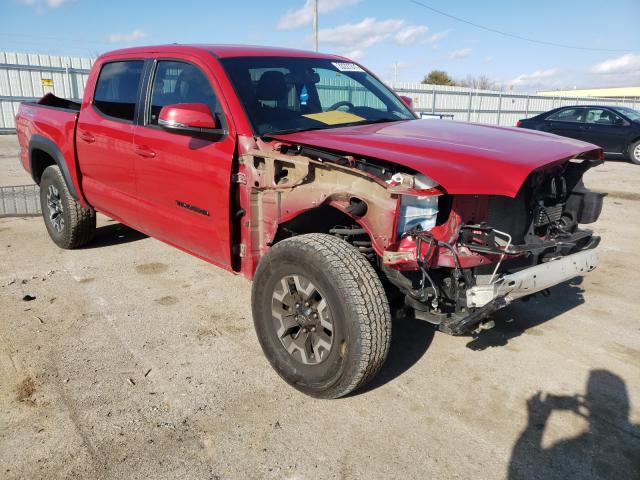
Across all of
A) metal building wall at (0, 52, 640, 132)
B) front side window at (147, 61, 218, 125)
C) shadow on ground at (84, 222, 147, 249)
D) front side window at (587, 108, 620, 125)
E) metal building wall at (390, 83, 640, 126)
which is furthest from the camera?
metal building wall at (390, 83, 640, 126)

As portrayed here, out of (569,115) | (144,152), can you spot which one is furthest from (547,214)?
(569,115)

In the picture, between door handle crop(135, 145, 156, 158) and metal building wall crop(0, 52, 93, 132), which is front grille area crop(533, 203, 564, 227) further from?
metal building wall crop(0, 52, 93, 132)

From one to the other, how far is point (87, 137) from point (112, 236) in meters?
1.74

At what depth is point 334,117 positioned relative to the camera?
3.57m

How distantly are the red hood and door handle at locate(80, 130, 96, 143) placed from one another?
221 centimetres

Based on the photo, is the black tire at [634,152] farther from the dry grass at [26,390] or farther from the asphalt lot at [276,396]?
the dry grass at [26,390]

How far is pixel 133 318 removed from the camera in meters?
3.79

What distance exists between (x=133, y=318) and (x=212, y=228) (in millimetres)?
1018

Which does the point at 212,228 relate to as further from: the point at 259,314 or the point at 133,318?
the point at 133,318

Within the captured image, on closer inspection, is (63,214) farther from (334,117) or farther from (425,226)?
(425,226)

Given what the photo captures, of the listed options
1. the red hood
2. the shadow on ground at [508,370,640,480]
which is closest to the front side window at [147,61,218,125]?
the red hood

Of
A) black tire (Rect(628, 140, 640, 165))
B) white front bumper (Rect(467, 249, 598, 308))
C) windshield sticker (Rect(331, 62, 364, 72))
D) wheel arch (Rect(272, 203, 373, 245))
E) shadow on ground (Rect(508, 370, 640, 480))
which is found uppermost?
windshield sticker (Rect(331, 62, 364, 72))

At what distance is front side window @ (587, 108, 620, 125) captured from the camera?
537 inches

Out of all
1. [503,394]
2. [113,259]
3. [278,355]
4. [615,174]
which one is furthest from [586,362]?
[615,174]
